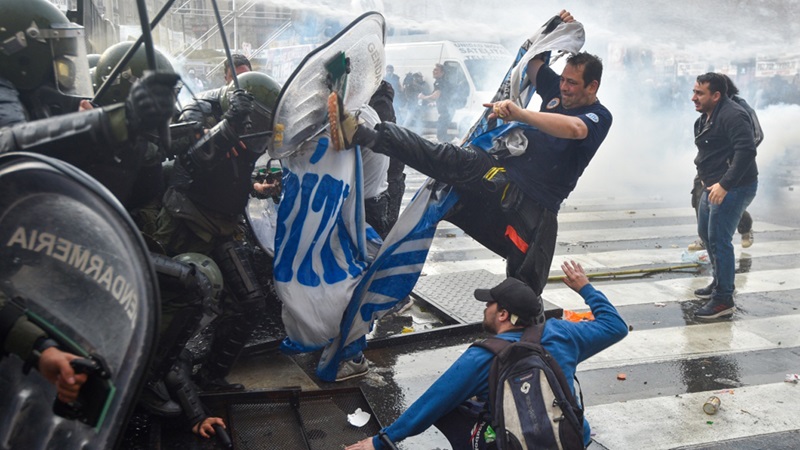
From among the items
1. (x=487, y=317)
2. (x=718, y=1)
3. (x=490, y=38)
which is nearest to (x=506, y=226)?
(x=487, y=317)

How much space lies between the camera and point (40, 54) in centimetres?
301

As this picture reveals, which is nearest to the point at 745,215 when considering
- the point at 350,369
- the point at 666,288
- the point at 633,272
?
the point at 633,272

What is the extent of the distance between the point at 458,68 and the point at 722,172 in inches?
487

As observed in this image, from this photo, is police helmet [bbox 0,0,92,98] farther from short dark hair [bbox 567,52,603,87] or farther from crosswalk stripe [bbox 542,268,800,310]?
crosswalk stripe [bbox 542,268,800,310]

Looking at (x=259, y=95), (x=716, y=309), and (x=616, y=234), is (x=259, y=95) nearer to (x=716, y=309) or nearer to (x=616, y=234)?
(x=716, y=309)

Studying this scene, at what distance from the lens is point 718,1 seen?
1497 centimetres

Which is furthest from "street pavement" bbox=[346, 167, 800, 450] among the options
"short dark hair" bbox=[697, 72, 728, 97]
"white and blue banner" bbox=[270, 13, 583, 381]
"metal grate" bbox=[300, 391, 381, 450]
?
"short dark hair" bbox=[697, 72, 728, 97]

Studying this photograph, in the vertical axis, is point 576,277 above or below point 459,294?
above

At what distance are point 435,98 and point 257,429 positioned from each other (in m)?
14.6

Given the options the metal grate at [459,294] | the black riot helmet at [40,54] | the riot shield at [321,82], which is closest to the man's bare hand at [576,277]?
the riot shield at [321,82]

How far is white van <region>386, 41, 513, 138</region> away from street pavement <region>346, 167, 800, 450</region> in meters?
9.16

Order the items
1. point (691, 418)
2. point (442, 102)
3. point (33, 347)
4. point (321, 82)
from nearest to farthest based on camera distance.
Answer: point (33, 347), point (321, 82), point (691, 418), point (442, 102)

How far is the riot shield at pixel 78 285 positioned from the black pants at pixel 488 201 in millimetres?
1974

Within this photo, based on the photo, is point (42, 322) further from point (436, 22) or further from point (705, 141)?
point (436, 22)
